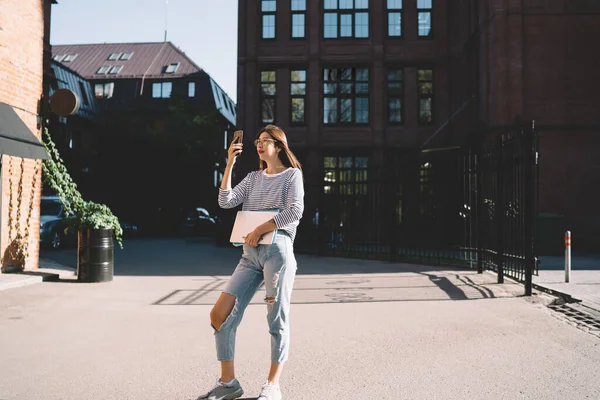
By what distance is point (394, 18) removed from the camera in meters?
26.8

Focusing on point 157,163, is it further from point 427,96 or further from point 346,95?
point 427,96

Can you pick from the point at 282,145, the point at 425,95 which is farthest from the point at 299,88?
the point at 282,145

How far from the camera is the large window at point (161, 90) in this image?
50562mm

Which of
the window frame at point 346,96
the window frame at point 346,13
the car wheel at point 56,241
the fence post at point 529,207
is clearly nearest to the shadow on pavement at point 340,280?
the fence post at point 529,207

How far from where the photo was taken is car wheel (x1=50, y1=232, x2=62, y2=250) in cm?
1912

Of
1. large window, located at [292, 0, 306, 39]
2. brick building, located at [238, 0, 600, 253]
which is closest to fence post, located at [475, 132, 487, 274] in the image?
brick building, located at [238, 0, 600, 253]

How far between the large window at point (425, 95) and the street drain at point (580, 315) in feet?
62.0

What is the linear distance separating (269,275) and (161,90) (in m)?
49.4

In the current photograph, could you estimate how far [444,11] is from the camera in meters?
26.5

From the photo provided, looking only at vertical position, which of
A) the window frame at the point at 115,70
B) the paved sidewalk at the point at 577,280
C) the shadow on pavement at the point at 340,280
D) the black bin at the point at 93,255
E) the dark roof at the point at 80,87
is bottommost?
the shadow on pavement at the point at 340,280

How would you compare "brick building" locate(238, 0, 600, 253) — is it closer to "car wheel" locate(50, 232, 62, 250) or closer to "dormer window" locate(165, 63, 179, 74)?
"car wheel" locate(50, 232, 62, 250)

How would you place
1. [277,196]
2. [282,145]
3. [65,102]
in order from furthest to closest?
[65,102]
[282,145]
[277,196]

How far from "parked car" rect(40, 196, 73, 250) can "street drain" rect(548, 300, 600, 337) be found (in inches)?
579

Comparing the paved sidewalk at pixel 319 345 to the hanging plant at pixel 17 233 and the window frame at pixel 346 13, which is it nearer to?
the hanging plant at pixel 17 233
